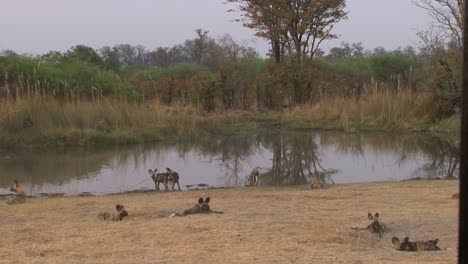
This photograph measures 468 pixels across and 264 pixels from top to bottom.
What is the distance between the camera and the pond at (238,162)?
446 inches

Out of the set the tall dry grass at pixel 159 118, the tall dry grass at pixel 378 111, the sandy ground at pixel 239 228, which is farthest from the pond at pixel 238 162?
the sandy ground at pixel 239 228

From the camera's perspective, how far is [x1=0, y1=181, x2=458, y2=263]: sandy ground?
4.83 m

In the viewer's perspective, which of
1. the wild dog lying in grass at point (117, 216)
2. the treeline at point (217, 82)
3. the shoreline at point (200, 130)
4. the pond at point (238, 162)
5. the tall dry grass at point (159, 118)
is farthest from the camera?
the treeline at point (217, 82)

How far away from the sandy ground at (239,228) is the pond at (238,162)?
2333mm

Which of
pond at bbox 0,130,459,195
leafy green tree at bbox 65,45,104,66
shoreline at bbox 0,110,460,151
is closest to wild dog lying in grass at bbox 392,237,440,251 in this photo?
pond at bbox 0,130,459,195

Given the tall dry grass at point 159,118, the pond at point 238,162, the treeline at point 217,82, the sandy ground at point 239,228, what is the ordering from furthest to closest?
1. the treeline at point 217,82
2. the tall dry grass at point 159,118
3. the pond at point 238,162
4. the sandy ground at point 239,228

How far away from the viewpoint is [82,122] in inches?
661

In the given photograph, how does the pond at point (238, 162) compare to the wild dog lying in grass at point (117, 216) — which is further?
the pond at point (238, 162)

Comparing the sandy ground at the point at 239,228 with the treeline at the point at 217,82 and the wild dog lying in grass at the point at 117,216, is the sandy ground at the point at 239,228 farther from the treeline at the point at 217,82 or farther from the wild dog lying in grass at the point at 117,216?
the treeline at the point at 217,82

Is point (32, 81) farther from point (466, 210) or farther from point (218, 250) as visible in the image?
point (466, 210)

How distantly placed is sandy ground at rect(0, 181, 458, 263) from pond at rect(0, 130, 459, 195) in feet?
7.66

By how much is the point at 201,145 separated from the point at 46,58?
8950 mm

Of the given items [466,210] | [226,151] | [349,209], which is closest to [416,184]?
[349,209]

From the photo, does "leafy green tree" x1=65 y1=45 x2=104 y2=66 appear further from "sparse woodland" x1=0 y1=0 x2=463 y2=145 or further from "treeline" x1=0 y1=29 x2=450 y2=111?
"sparse woodland" x1=0 y1=0 x2=463 y2=145
